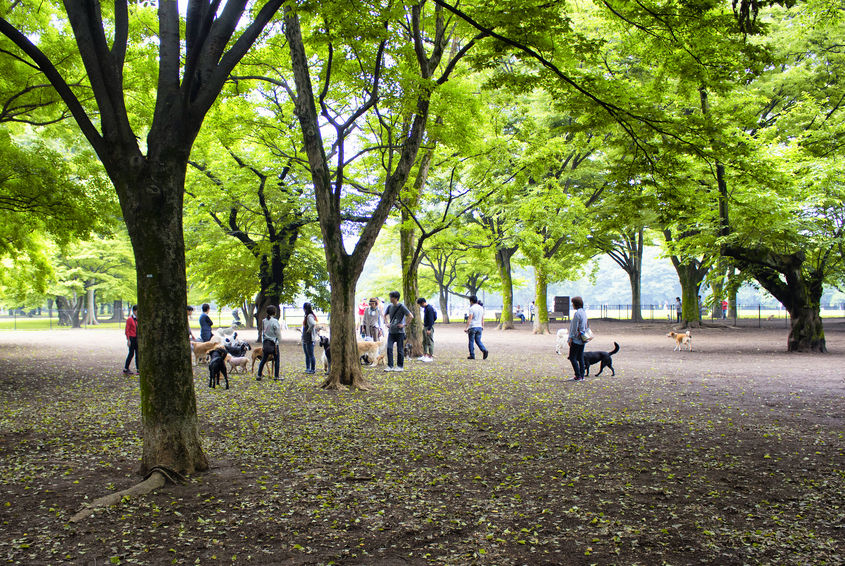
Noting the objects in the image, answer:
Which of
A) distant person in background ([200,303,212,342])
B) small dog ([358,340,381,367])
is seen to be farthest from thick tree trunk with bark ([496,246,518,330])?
distant person in background ([200,303,212,342])

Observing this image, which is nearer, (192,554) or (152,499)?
(192,554)

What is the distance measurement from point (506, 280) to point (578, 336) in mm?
20278

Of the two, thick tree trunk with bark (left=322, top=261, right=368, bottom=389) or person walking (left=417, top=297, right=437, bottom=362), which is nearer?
thick tree trunk with bark (left=322, top=261, right=368, bottom=389)

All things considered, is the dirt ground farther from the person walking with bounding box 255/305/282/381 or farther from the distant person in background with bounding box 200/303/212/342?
the distant person in background with bounding box 200/303/212/342

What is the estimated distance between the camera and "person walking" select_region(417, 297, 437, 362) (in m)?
15.2

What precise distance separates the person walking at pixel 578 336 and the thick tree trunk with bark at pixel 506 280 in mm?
19553

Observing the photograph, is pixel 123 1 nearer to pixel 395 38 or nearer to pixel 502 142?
pixel 395 38

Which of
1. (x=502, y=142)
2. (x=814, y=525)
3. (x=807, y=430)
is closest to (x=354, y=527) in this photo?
(x=814, y=525)

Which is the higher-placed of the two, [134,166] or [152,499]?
[134,166]

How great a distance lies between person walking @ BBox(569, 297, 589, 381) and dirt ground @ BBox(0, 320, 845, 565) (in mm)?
1051

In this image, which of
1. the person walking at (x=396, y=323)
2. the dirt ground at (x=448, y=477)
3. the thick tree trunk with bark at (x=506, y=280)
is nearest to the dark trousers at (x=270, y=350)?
the dirt ground at (x=448, y=477)

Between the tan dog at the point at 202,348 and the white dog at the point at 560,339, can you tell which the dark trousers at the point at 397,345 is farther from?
the white dog at the point at 560,339

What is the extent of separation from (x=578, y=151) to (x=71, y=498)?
913 inches

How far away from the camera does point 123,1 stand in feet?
17.0
